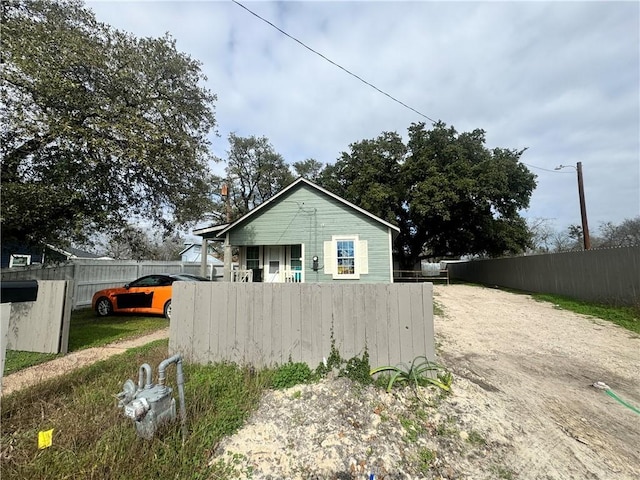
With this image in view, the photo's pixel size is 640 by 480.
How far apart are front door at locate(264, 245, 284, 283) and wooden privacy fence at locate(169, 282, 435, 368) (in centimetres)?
752

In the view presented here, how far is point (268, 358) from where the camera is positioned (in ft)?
13.4

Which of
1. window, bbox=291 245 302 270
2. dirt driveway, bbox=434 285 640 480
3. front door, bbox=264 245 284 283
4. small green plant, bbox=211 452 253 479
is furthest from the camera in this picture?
front door, bbox=264 245 284 283

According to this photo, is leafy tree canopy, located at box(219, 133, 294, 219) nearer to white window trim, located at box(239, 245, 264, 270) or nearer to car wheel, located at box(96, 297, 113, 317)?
white window trim, located at box(239, 245, 264, 270)

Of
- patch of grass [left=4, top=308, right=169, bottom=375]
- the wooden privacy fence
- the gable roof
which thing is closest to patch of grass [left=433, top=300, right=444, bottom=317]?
the gable roof

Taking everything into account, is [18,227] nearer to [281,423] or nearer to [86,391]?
[86,391]

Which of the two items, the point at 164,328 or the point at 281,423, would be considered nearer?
the point at 281,423

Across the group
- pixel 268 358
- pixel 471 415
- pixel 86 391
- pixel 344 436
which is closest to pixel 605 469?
pixel 471 415

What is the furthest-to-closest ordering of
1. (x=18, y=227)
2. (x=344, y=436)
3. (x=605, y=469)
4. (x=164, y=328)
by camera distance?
1. (x=164, y=328)
2. (x=18, y=227)
3. (x=344, y=436)
4. (x=605, y=469)

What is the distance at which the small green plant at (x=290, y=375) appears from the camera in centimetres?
361

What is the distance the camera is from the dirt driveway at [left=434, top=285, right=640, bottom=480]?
101 inches

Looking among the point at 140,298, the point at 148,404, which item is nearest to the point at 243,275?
the point at 140,298

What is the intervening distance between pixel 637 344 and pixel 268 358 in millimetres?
7595

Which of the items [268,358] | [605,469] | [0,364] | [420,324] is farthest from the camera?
[268,358]

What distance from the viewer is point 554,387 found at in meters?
4.04
